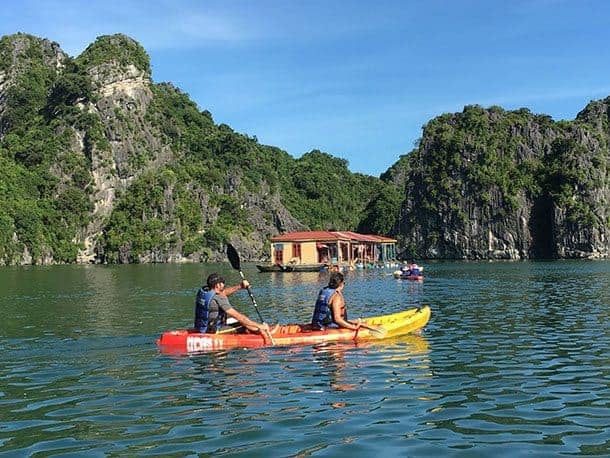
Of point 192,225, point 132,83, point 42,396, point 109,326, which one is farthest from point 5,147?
point 42,396

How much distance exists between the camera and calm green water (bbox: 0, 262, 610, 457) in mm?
7949

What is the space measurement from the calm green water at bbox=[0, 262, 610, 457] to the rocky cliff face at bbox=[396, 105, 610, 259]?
93391mm

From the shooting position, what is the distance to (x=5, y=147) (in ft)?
413

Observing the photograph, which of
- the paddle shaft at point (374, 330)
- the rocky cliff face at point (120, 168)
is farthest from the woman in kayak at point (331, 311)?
the rocky cliff face at point (120, 168)

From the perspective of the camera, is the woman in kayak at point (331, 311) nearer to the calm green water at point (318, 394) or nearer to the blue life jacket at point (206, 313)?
the calm green water at point (318, 394)

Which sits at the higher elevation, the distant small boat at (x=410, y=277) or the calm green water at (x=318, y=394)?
the distant small boat at (x=410, y=277)

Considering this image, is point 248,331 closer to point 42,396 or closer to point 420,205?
point 42,396

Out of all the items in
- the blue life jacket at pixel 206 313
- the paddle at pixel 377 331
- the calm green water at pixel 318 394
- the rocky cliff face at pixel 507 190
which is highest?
the rocky cliff face at pixel 507 190

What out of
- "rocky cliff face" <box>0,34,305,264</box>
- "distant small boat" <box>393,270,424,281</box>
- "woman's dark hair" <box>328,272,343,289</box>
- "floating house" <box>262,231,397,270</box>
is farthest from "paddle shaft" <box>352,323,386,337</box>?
"rocky cliff face" <box>0,34,305,264</box>

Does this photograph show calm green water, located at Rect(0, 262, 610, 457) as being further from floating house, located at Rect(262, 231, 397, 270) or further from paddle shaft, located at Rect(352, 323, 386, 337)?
floating house, located at Rect(262, 231, 397, 270)

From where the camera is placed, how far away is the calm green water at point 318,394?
7.95 metres

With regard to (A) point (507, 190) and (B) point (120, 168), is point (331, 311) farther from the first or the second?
(B) point (120, 168)

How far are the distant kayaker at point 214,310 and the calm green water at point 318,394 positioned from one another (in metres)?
0.83

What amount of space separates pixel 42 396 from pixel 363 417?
532 cm
